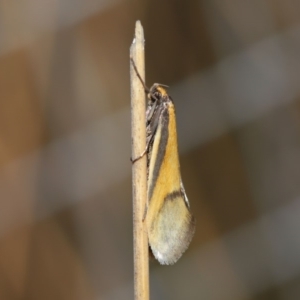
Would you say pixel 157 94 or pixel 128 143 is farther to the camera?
pixel 128 143

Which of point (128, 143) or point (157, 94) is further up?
point (157, 94)

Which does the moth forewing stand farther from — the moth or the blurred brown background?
the blurred brown background

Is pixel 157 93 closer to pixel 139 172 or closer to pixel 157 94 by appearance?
pixel 157 94

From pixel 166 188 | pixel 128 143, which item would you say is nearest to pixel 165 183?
pixel 166 188

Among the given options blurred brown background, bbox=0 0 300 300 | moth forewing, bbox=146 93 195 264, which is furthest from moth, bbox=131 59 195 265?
blurred brown background, bbox=0 0 300 300

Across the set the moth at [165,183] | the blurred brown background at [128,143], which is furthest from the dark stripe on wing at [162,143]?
the blurred brown background at [128,143]

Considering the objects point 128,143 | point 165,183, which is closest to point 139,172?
point 165,183

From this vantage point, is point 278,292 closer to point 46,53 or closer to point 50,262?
point 50,262
